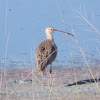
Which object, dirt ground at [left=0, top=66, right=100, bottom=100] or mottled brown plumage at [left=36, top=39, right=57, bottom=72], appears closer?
dirt ground at [left=0, top=66, right=100, bottom=100]

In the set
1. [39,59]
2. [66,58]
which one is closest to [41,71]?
[39,59]

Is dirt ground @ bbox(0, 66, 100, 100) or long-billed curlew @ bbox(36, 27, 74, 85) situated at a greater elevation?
long-billed curlew @ bbox(36, 27, 74, 85)

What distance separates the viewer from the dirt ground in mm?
7254

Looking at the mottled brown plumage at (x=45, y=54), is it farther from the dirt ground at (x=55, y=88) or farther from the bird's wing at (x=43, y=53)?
the dirt ground at (x=55, y=88)

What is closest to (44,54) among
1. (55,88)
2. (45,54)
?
(45,54)

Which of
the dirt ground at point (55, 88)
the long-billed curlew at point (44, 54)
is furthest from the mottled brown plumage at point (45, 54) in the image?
the dirt ground at point (55, 88)

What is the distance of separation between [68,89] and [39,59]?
48.2 inches

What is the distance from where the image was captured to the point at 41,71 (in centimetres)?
912

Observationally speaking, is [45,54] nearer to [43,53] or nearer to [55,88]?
[43,53]

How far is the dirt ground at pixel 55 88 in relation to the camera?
7254 millimetres

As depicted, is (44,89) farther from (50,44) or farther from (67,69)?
(67,69)

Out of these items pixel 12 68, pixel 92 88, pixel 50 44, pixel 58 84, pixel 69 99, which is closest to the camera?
pixel 69 99

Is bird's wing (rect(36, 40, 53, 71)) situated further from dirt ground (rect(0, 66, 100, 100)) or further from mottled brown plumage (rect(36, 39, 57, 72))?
dirt ground (rect(0, 66, 100, 100))

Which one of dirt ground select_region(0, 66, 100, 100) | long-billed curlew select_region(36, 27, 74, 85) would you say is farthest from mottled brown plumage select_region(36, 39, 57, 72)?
dirt ground select_region(0, 66, 100, 100)
